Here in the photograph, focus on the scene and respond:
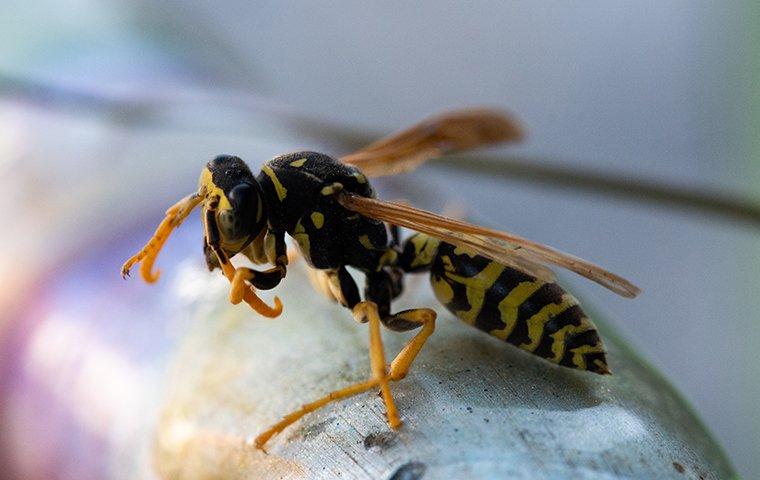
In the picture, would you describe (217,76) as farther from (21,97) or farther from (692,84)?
(692,84)

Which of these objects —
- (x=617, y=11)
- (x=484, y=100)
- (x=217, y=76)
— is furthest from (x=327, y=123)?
(x=617, y=11)

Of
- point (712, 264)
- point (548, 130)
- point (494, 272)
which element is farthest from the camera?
→ point (548, 130)

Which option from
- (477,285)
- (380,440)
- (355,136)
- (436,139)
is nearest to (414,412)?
(380,440)

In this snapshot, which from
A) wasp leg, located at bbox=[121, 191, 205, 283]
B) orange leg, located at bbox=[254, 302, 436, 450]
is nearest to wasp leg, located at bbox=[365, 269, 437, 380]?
orange leg, located at bbox=[254, 302, 436, 450]

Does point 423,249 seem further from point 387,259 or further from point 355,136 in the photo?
point 355,136

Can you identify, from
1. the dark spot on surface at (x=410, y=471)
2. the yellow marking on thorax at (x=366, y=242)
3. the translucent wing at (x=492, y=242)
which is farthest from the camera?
the yellow marking on thorax at (x=366, y=242)

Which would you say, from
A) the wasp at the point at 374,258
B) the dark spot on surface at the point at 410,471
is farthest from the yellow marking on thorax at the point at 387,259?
the dark spot on surface at the point at 410,471

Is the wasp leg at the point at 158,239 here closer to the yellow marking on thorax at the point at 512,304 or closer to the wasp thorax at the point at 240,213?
the wasp thorax at the point at 240,213
